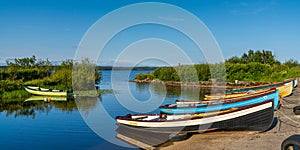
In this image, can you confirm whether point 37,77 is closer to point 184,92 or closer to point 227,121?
point 184,92

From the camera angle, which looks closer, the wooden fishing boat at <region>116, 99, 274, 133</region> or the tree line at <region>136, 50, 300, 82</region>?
the wooden fishing boat at <region>116, 99, 274, 133</region>

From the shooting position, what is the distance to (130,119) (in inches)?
553

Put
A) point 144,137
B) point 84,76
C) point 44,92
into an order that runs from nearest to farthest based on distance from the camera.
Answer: point 144,137 < point 44,92 < point 84,76

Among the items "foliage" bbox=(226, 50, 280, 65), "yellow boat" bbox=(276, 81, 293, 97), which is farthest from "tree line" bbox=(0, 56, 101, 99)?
"foliage" bbox=(226, 50, 280, 65)

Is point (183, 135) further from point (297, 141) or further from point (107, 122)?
point (297, 141)

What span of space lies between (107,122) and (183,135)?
632 cm

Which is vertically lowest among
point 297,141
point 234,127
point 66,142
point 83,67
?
point 66,142

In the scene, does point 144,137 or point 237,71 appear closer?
point 144,137

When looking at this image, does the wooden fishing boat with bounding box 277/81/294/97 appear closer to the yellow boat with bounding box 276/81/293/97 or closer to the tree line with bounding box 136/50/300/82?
the yellow boat with bounding box 276/81/293/97

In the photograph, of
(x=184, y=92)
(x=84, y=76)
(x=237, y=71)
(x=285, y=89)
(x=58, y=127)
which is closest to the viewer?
(x=58, y=127)

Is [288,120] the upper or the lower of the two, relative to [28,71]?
lower

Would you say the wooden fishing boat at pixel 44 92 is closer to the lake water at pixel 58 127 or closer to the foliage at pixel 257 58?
the lake water at pixel 58 127

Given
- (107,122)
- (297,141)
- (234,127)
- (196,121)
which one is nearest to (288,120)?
(234,127)

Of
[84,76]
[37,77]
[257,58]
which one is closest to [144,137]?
[84,76]
